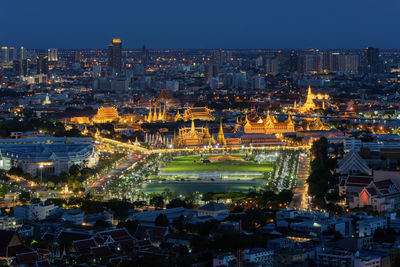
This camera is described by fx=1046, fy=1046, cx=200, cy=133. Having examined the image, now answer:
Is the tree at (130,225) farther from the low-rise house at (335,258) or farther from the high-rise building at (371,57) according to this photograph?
the high-rise building at (371,57)

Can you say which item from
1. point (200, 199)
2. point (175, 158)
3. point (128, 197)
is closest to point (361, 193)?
point (200, 199)

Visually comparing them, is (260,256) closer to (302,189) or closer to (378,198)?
(378,198)

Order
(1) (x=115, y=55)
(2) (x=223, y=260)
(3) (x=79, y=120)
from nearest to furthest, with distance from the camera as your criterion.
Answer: (2) (x=223, y=260) → (3) (x=79, y=120) → (1) (x=115, y=55)

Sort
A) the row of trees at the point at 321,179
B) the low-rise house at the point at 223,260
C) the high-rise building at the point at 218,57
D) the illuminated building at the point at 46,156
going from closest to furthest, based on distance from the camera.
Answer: the low-rise house at the point at 223,260, the row of trees at the point at 321,179, the illuminated building at the point at 46,156, the high-rise building at the point at 218,57

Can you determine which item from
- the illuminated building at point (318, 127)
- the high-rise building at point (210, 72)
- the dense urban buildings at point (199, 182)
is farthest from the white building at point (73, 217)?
the high-rise building at point (210, 72)


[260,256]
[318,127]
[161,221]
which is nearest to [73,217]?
[161,221]

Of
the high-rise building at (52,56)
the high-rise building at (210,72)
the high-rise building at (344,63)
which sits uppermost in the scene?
the high-rise building at (52,56)

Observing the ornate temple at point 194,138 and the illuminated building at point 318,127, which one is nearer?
the ornate temple at point 194,138
